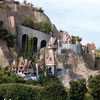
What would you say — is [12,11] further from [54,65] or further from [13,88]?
[13,88]

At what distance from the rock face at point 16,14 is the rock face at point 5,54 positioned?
11.1ft

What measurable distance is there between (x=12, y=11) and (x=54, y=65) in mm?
14888

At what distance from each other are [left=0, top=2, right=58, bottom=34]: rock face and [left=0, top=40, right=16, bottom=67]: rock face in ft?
11.1

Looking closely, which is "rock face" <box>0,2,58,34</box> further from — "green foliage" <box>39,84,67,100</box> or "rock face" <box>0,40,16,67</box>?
"green foliage" <box>39,84,67,100</box>

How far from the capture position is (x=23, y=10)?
49.5 m

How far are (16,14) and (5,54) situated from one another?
11149 mm

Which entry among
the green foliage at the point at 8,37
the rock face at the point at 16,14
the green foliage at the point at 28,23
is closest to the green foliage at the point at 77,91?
the green foliage at the point at 8,37

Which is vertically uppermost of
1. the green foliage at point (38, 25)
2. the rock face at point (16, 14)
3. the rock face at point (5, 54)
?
the rock face at point (16, 14)

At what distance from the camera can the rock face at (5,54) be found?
117ft

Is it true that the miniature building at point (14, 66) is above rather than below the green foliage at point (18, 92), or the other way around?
above

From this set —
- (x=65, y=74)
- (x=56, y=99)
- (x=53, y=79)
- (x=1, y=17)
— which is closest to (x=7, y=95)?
(x=56, y=99)

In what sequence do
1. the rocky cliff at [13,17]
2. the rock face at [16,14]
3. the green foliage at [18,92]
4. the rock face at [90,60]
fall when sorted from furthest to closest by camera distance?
the rock face at [90,60] → the rock face at [16,14] → the rocky cliff at [13,17] → the green foliage at [18,92]

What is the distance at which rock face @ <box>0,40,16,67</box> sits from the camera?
35750 mm

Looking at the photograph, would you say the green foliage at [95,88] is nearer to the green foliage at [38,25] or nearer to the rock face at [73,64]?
the rock face at [73,64]
